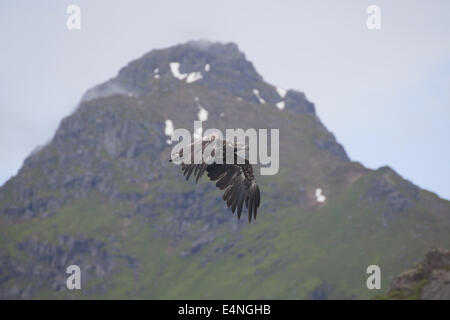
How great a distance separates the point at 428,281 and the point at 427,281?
2.50 feet

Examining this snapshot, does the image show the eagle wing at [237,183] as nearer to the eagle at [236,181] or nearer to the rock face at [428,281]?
the eagle at [236,181]

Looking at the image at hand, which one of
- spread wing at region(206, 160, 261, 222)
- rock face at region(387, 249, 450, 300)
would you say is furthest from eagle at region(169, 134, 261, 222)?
rock face at region(387, 249, 450, 300)

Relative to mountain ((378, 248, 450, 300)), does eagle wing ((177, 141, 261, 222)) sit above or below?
below

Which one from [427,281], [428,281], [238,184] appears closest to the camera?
[238,184]

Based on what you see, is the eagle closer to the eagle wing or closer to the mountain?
the eagle wing

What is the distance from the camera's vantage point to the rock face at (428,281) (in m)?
164

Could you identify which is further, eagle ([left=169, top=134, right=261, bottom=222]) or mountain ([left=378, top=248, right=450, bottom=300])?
mountain ([left=378, top=248, right=450, bottom=300])

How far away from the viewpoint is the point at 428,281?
577 ft

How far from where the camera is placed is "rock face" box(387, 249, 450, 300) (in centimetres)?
16438

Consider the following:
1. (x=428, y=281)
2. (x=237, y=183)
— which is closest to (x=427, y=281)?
(x=428, y=281)

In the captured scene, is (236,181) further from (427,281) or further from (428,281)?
(427,281)
